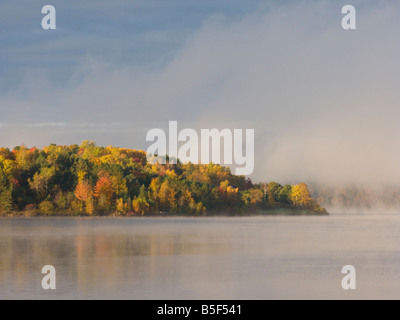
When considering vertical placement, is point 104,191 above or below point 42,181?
below

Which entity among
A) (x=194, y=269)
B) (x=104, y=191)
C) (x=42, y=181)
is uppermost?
(x=42, y=181)

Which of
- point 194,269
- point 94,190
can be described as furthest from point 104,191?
point 194,269

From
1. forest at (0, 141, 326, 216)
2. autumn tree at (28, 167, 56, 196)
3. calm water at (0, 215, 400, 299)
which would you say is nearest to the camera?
calm water at (0, 215, 400, 299)

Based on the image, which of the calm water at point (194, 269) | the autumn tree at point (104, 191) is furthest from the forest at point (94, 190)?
the calm water at point (194, 269)

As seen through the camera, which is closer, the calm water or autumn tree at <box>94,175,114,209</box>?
the calm water

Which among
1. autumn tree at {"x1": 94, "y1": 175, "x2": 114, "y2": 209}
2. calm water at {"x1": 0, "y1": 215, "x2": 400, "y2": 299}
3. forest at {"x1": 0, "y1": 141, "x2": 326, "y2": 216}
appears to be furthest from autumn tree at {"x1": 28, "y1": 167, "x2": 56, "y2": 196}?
calm water at {"x1": 0, "y1": 215, "x2": 400, "y2": 299}

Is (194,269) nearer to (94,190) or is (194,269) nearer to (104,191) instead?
(94,190)

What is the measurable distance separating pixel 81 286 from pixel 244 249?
23358 millimetres

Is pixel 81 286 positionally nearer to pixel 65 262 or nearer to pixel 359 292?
pixel 65 262

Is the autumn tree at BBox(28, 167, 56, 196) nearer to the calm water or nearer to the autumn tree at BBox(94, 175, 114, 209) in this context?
the autumn tree at BBox(94, 175, 114, 209)

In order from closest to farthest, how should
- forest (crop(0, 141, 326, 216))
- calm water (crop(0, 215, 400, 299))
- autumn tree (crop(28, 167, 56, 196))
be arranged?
calm water (crop(0, 215, 400, 299)) < forest (crop(0, 141, 326, 216)) < autumn tree (crop(28, 167, 56, 196))

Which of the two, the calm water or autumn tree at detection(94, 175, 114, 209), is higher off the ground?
autumn tree at detection(94, 175, 114, 209)

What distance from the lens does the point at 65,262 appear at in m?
37.2
